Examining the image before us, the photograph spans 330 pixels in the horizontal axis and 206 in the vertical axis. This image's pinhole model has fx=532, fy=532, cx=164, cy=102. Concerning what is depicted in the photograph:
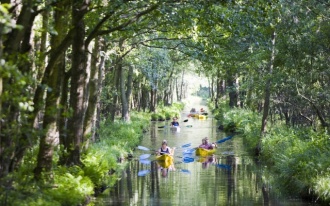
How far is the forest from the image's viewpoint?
8.98m

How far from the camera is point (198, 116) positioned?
6322cm

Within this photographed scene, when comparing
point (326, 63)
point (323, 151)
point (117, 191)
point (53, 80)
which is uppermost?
point (326, 63)

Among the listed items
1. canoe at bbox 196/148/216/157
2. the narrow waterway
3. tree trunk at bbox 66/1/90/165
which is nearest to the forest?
tree trunk at bbox 66/1/90/165

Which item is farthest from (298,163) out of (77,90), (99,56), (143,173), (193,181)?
(99,56)

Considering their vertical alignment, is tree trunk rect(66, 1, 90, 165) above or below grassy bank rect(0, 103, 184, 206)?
above

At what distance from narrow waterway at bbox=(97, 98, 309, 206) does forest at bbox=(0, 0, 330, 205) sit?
142cm

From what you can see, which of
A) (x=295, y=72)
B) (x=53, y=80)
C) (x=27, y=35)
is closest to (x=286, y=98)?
(x=295, y=72)

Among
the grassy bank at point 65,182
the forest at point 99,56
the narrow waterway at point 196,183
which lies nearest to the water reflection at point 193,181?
the narrow waterway at point 196,183

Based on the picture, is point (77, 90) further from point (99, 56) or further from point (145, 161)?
point (145, 161)

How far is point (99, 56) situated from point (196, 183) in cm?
586

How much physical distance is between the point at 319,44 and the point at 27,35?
1354 centimetres

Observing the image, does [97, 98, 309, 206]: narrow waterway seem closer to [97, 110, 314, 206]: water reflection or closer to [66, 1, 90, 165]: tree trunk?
[97, 110, 314, 206]: water reflection

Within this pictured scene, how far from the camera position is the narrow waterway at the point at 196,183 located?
16.2 m

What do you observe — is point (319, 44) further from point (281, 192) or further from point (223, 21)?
point (223, 21)
